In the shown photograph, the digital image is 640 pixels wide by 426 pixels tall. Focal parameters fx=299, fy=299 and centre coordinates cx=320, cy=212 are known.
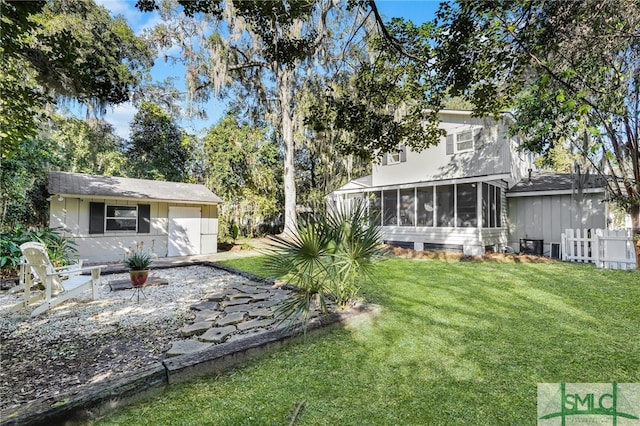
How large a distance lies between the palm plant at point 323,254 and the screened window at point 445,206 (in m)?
8.57

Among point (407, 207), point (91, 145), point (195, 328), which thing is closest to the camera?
point (195, 328)

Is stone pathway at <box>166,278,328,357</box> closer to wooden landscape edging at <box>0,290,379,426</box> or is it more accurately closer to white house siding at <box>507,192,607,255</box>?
wooden landscape edging at <box>0,290,379,426</box>

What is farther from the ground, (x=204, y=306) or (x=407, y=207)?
(x=407, y=207)

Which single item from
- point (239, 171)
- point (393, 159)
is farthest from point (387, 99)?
point (239, 171)

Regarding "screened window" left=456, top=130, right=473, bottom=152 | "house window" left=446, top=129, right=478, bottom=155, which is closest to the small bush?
"house window" left=446, top=129, right=478, bottom=155

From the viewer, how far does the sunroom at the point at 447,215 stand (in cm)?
1092

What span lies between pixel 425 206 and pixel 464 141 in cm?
293

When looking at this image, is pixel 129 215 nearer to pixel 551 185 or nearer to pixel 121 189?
pixel 121 189

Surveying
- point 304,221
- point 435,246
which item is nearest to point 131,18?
point 304,221

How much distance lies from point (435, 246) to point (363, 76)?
28.8 ft

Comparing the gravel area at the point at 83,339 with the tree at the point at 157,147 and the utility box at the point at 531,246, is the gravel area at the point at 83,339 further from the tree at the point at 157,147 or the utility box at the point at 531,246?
the tree at the point at 157,147

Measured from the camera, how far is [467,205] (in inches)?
443

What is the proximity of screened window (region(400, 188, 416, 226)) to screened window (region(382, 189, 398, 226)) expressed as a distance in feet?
0.97

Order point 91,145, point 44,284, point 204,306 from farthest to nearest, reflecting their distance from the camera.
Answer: point 91,145 → point 204,306 → point 44,284
